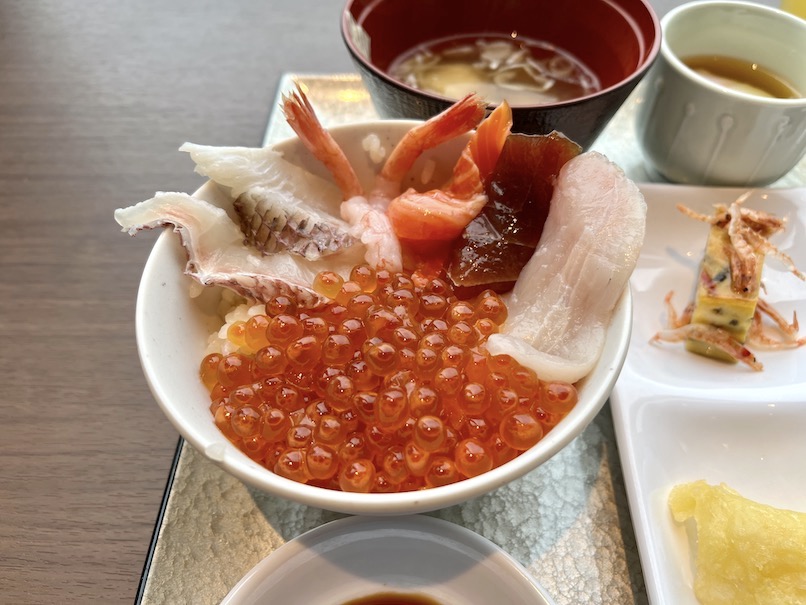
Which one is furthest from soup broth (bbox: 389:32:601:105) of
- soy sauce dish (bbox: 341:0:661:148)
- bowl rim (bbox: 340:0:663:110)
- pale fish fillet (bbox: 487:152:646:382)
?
pale fish fillet (bbox: 487:152:646:382)

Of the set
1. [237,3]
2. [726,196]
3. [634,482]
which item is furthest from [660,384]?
[237,3]

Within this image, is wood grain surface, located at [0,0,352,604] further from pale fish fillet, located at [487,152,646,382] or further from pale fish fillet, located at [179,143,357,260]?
pale fish fillet, located at [487,152,646,382]

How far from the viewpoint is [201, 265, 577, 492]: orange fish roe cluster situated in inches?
28.8

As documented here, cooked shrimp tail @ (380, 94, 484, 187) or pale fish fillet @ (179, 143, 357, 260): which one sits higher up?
cooked shrimp tail @ (380, 94, 484, 187)

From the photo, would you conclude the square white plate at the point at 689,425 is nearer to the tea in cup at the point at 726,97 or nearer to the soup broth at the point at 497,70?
the tea in cup at the point at 726,97

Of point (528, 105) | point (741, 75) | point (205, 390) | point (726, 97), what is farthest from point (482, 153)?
point (741, 75)

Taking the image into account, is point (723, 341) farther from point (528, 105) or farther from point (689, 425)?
point (528, 105)

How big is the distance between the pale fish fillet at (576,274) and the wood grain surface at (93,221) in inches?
25.1

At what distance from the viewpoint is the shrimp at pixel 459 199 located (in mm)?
931

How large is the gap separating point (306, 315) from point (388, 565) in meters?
0.36

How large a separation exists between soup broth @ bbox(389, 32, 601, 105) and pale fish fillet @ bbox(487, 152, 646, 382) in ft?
1.69

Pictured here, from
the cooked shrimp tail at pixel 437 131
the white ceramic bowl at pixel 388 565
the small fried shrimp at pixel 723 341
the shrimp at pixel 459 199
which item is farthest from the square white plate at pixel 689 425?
the cooked shrimp tail at pixel 437 131

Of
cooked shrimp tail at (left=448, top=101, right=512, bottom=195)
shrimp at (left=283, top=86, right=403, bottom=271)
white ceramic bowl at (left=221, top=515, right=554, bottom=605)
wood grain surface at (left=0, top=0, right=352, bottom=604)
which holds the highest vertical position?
cooked shrimp tail at (left=448, top=101, right=512, bottom=195)

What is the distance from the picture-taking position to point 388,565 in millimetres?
866
